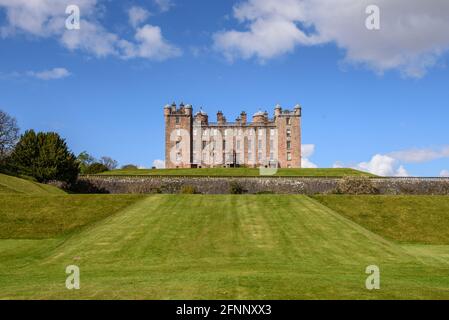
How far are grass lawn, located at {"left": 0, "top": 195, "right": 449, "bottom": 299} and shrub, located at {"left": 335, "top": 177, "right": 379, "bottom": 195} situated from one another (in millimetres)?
26081

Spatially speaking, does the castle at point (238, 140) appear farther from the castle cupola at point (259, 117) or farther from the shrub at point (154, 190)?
the shrub at point (154, 190)

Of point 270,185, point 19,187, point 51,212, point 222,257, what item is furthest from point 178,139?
point 222,257

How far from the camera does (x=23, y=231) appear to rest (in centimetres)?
3475

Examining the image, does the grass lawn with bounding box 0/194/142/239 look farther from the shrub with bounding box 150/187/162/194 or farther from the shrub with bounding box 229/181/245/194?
the shrub with bounding box 229/181/245/194

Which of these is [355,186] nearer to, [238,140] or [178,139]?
[238,140]

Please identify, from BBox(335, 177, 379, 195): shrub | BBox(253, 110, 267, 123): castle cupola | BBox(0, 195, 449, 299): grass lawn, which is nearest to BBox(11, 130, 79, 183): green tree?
BBox(0, 195, 449, 299): grass lawn

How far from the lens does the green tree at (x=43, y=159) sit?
7181 centimetres

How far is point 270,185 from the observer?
7412cm

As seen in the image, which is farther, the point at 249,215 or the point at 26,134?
the point at 26,134

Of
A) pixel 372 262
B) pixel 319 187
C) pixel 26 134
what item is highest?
pixel 26 134
